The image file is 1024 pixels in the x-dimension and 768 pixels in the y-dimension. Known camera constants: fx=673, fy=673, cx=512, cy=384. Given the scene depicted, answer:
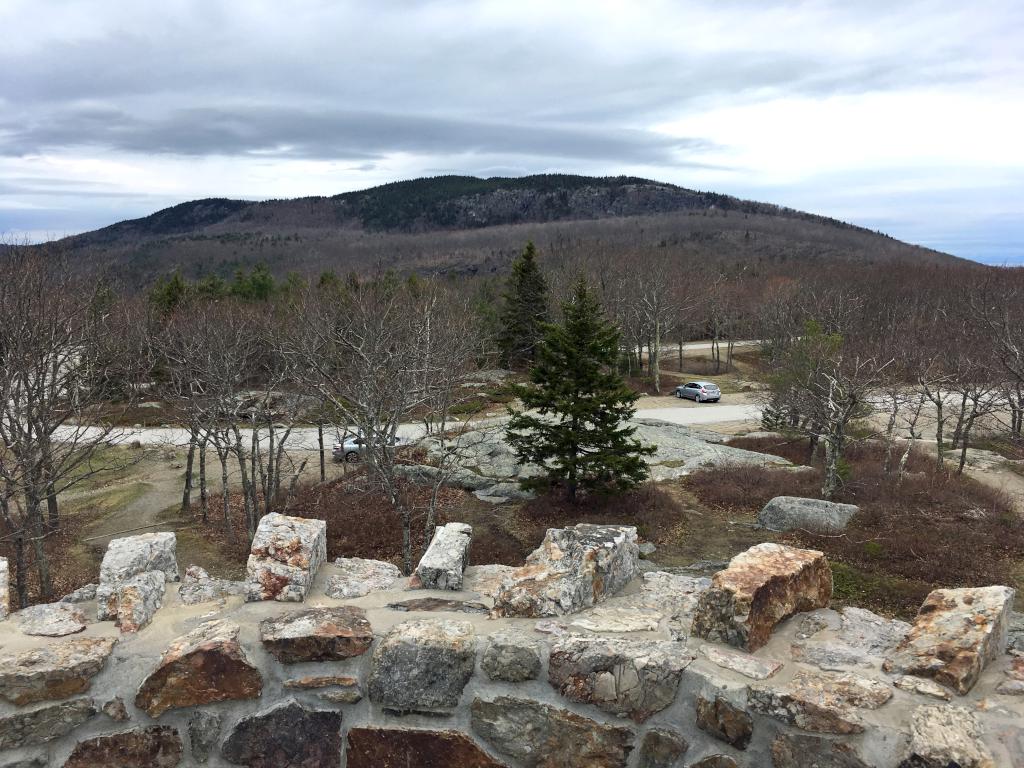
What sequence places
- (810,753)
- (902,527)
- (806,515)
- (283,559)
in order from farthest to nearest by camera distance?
1. (806,515)
2. (902,527)
3. (283,559)
4. (810,753)

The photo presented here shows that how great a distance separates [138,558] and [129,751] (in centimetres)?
132

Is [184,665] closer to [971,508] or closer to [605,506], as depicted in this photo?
[605,506]

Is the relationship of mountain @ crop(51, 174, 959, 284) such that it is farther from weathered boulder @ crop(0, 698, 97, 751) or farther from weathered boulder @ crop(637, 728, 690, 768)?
weathered boulder @ crop(637, 728, 690, 768)

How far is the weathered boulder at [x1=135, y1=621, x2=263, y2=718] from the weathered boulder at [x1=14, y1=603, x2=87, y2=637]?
0.72 metres

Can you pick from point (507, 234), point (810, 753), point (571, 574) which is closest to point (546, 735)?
point (571, 574)

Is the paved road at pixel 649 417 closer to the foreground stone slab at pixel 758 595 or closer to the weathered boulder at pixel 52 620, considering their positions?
the weathered boulder at pixel 52 620

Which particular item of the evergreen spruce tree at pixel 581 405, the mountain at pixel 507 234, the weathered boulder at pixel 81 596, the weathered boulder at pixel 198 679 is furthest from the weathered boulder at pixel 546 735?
the mountain at pixel 507 234

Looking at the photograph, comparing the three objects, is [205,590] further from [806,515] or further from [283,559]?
[806,515]

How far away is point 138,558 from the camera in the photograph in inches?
163

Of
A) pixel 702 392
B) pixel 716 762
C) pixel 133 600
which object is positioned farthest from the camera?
pixel 702 392

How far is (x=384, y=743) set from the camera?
3117 mm

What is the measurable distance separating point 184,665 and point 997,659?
3771 millimetres

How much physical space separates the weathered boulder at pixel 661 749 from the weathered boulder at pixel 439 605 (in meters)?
1.06

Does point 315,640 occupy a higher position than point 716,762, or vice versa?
point 315,640
